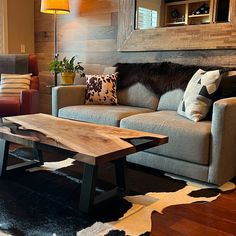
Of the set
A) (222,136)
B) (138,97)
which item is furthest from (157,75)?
(222,136)

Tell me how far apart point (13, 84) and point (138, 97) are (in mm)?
1578

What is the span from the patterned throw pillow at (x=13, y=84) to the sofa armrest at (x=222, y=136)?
250cm

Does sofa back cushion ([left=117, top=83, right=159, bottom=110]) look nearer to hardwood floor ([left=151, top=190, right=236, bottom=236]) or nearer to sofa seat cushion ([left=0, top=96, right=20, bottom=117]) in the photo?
sofa seat cushion ([left=0, top=96, right=20, bottom=117])

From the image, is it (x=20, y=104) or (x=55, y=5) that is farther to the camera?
(x=55, y=5)

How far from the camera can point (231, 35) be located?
302cm

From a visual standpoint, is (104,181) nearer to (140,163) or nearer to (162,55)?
(140,163)

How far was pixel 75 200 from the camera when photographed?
208cm

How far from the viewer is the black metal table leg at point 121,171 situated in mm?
2211

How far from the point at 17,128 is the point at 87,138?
1.90 ft

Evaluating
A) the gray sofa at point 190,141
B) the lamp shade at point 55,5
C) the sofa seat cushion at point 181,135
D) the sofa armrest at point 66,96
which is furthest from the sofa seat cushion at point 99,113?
the lamp shade at point 55,5

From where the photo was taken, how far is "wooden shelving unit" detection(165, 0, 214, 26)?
126 inches

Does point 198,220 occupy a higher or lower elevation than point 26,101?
Answer: lower

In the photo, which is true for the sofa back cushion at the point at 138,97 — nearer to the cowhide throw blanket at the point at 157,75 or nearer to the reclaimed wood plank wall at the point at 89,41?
the cowhide throw blanket at the point at 157,75

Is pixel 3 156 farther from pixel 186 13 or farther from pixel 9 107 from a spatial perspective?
pixel 186 13
